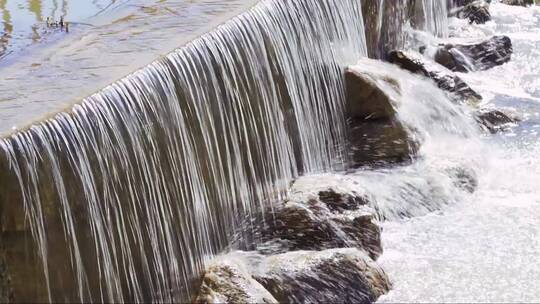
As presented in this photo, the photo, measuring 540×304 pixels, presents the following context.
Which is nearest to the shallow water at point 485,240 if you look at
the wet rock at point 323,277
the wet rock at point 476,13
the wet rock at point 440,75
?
→ the wet rock at point 323,277

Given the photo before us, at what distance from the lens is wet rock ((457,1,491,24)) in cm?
1579

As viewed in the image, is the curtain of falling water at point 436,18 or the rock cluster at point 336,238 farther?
the curtain of falling water at point 436,18

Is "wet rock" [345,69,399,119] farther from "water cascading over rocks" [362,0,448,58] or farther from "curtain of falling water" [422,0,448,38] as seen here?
"curtain of falling water" [422,0,448,38]

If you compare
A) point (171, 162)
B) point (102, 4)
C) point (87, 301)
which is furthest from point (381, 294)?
point (102, 4)

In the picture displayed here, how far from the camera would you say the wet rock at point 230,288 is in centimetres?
704

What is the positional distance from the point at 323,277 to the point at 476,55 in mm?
6655

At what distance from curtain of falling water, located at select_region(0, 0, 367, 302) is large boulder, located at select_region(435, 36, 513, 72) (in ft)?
11.2

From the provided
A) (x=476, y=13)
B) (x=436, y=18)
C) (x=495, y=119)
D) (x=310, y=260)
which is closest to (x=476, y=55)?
(x=436, y=18)

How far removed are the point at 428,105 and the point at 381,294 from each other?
3708 millimetres

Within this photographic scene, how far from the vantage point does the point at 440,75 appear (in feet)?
38.9

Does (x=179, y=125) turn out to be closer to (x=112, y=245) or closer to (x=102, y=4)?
(x=112, y=245)

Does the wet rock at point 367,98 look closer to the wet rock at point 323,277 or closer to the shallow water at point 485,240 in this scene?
the shallow water at point 485,240

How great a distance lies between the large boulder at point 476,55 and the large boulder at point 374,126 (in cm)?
300

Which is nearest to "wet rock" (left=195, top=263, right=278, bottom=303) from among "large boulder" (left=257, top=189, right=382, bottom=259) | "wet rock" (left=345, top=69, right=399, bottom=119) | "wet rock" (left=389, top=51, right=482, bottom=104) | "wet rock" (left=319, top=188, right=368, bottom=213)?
"large boulder" (left=257, top=189, right=382, bottom=259)
